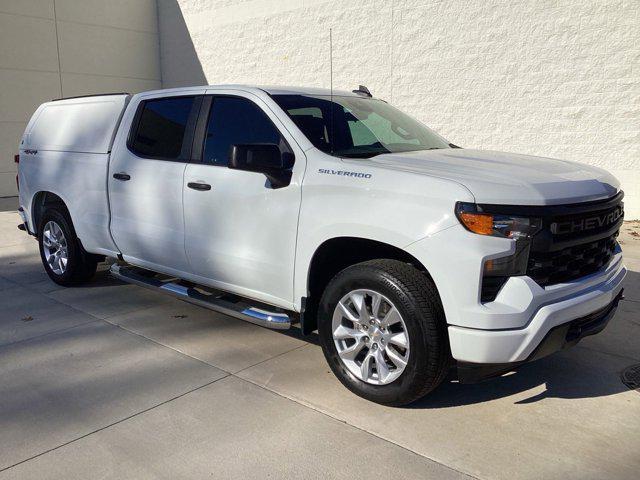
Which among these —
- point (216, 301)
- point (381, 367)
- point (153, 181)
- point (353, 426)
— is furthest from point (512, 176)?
point (153, 181)

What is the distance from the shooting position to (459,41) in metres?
10.3

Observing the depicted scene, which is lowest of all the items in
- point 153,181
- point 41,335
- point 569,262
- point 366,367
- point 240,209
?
point 41,335

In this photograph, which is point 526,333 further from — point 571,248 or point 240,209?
point 240,209

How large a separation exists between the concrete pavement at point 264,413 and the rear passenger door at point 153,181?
0.67 m

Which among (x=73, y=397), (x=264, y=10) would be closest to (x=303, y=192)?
(x=73, y=397)

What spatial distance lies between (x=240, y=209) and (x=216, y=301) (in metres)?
0.79

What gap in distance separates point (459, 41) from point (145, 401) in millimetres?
8807

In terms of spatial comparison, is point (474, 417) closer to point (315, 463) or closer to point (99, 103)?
point (315, 463)

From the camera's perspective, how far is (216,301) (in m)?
4.43

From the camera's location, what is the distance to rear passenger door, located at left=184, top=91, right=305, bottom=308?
3.88 m

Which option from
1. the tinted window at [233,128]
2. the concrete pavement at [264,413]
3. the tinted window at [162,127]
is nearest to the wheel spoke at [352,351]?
the concrete pavement at [264,413]

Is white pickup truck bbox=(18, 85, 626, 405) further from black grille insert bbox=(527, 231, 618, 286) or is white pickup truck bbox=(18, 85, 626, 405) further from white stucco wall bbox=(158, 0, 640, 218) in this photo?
white stucco wall bbox=(158, 0, 640, 218)

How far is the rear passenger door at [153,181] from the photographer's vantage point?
4602mm

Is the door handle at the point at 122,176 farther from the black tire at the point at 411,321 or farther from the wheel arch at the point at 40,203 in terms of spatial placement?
the black tire at the point at 411,321
